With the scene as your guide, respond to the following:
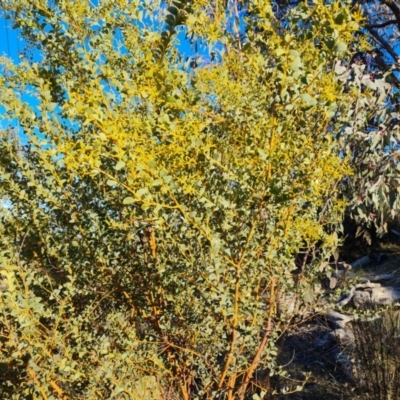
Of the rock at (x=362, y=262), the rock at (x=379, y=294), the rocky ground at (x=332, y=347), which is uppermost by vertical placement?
the rock at (x=362, y=262)

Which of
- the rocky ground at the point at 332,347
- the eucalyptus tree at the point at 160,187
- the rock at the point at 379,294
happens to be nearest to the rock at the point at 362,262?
the rocky ground at the point at 332,347

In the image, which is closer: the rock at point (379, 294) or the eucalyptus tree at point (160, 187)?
the eucalyptus tree at point (160, 187)

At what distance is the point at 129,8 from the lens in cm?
205

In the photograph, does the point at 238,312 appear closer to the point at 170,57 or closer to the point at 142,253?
the point at 142,253

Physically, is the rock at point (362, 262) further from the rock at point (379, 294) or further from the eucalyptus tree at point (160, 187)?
the eucalyptus tree at point (160, 187)

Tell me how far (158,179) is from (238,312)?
627 millimetres

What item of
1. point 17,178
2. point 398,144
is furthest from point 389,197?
point 17,178

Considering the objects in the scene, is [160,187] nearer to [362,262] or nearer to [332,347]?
[332,347]

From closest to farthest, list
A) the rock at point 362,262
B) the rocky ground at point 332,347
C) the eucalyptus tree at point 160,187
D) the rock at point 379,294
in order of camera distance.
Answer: the eucalyptus tree at point 160,187 < the rocky ground at point 332,347 < the rock at point 379,294 < the rock at point 362,262

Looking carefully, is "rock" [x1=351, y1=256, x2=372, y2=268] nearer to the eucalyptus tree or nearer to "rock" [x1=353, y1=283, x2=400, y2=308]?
"rock" [x1=353, y1=283, x2=400, y2=308]

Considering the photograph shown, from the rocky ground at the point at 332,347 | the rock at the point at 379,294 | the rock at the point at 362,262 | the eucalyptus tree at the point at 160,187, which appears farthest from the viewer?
the rock at the point at 362,262

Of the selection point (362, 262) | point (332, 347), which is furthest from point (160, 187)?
point (362, 262)

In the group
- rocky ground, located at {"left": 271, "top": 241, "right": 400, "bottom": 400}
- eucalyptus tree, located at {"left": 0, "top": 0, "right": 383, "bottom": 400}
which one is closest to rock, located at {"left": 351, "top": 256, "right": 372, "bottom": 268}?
rocky ground, located at {"left": 271, "top": 241, "right": 400, "bottom": 400}

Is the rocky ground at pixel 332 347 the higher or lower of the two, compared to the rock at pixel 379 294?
lower
